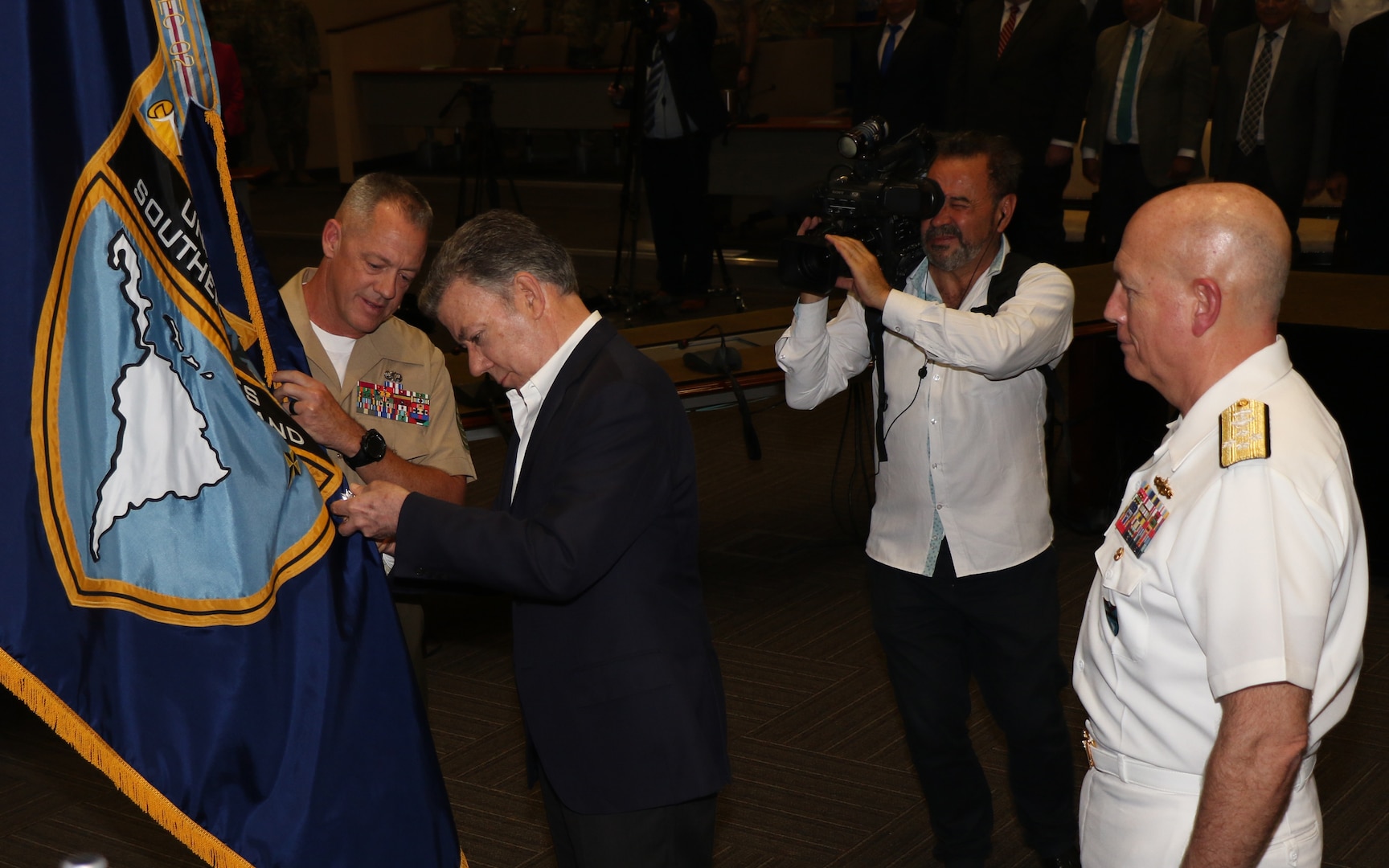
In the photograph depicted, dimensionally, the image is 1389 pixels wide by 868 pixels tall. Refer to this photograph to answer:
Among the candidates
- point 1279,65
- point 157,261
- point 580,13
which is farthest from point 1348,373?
point 580,13

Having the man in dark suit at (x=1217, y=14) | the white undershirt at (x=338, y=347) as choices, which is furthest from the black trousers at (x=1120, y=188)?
the white undershirt at (x=338, y=347)

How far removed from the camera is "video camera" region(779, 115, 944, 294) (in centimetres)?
245

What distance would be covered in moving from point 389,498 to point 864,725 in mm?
1967

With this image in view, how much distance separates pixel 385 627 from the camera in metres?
1.80

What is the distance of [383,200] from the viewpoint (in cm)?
231

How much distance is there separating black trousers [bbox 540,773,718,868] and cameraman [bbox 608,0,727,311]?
510 cm

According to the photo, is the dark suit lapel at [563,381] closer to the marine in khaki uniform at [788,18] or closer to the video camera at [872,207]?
the video camera at [872,207]

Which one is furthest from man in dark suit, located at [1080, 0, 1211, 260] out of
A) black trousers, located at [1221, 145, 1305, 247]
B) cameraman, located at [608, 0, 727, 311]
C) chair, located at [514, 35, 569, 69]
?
chair, located at [514, 35, 569, 69]

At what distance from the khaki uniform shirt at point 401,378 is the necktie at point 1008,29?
14.6 feet

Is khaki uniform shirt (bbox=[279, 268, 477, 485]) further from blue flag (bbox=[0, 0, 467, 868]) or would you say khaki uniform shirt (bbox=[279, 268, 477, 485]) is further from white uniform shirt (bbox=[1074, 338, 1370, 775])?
white uniform shirt (bbox=[1074, 338, 1370, 775])

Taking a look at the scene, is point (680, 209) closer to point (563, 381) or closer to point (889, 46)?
point (889, 46)

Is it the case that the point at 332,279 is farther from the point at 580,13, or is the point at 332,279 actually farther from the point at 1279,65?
the point at 580,13

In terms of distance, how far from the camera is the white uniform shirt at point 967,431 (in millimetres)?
2457

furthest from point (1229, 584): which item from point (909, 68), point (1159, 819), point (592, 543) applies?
point (909, 68)
